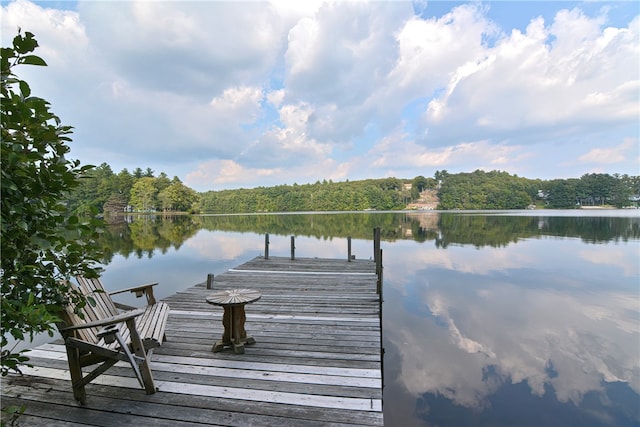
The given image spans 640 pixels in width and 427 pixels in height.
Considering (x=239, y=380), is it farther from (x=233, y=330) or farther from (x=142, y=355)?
(x=142, y=355)

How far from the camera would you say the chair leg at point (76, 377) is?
2.52m

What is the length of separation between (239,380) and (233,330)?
0.73 metres

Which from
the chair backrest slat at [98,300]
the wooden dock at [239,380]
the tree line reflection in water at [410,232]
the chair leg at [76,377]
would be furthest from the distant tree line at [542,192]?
the chair leg at [76,377]

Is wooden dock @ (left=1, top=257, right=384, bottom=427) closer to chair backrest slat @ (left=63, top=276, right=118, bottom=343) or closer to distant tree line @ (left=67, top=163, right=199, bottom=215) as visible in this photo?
chair backrest slat @ (left=63, top=276, right=118, bottom=343)

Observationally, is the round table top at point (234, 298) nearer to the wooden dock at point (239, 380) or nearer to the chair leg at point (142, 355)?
the wooden dock at point (239, 380)

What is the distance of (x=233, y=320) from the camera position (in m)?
3.58

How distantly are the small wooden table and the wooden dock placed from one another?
0.09m

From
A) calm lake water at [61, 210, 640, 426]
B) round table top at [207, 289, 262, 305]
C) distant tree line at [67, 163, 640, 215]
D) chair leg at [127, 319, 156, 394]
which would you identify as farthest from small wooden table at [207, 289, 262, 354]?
distant tree line at [67, 163, 640, 215]

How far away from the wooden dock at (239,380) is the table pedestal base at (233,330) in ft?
0.31

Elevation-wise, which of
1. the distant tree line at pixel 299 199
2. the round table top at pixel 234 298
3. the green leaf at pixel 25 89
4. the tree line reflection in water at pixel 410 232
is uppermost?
the distant tree line at pixel 299 199

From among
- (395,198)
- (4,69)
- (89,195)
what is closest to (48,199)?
(4,69)

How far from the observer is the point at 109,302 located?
3479 millimetres

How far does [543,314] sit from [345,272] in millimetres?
5007

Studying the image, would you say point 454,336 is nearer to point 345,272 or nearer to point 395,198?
point 345,272
